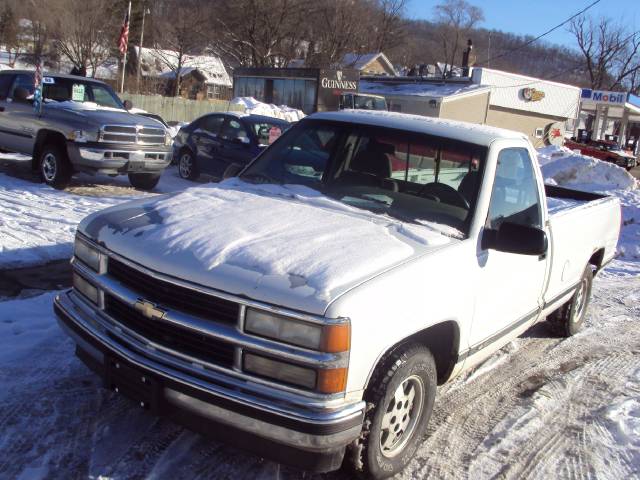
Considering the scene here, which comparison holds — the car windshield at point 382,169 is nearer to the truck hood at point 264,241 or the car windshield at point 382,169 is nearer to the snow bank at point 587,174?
the truck hood at point 264,241

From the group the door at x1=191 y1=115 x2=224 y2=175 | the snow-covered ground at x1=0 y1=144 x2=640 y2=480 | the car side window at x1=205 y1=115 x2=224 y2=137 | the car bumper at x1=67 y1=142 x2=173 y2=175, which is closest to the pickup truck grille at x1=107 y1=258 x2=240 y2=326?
the snow-covered ground at x1=0 y1=144 x2=640 y2=480

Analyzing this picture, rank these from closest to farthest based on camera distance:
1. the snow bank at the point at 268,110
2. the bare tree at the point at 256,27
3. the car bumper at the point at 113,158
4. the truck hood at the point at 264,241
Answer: the truck hood at the point at 264,241 < the car bumper at the point at 113,158 < the snow bank at the point at 268,110 < the bare tree at the point at 256,27

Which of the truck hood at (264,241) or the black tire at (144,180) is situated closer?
the truck hood at (264,241)

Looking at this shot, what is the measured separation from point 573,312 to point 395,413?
3318mm

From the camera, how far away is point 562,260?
4.95 m

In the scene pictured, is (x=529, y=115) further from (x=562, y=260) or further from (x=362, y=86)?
(x=562, y=260)

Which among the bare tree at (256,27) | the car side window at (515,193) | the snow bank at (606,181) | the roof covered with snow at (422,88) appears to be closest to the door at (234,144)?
the snow bank at (606,181)

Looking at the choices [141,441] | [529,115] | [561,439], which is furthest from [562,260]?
[529,115]

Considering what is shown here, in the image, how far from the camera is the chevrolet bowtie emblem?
2937mm

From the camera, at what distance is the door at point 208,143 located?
12.6m

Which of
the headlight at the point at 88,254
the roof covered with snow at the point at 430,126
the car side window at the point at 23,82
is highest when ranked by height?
the car side window at the point at 23,82

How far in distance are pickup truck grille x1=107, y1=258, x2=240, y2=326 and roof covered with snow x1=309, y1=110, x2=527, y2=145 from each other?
210 cm

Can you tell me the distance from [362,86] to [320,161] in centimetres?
3960

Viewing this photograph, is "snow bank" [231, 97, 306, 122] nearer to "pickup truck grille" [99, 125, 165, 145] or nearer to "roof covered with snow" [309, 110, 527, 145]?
"pickup truck grille" [99, 125, 165, 145]
